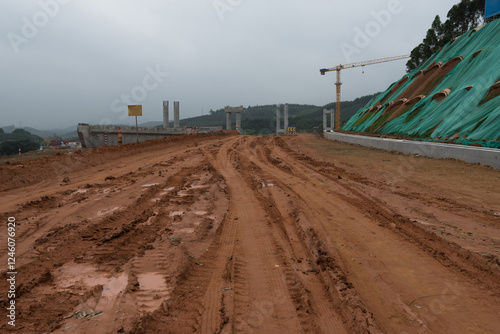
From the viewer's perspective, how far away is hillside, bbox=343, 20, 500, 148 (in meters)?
13.7

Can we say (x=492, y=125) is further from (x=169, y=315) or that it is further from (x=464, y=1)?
(x=464, y=1)

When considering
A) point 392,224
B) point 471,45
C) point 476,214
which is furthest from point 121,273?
point 471,45

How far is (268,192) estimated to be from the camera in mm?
7250

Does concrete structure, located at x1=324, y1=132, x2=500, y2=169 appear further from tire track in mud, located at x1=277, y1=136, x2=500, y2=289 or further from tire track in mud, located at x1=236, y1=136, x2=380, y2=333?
tire track in mud, located at x1=236, y1=136, x2=380, y2=333

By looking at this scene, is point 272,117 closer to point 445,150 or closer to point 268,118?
point 268,118

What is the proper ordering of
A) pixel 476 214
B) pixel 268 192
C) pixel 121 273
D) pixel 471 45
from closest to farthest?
pixel 121 273 → pixel 476 214 → pixel 268 192 → pixel 471 45

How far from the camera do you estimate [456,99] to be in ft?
55.5

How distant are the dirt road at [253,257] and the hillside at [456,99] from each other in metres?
6.86

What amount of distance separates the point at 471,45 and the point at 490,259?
2497cm

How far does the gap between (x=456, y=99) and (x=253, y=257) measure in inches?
719

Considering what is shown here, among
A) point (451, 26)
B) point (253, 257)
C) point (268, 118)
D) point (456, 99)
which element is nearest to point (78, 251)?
point (253, 257)

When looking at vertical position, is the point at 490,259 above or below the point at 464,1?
below

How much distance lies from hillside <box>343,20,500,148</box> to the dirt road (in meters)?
6.86

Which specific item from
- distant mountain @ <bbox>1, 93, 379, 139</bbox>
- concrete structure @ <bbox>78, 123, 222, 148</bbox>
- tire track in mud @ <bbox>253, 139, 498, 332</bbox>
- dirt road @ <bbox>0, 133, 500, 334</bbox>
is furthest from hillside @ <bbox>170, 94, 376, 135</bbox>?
dirt road @ <bbox>0, 133, 500, 334</bbox>
